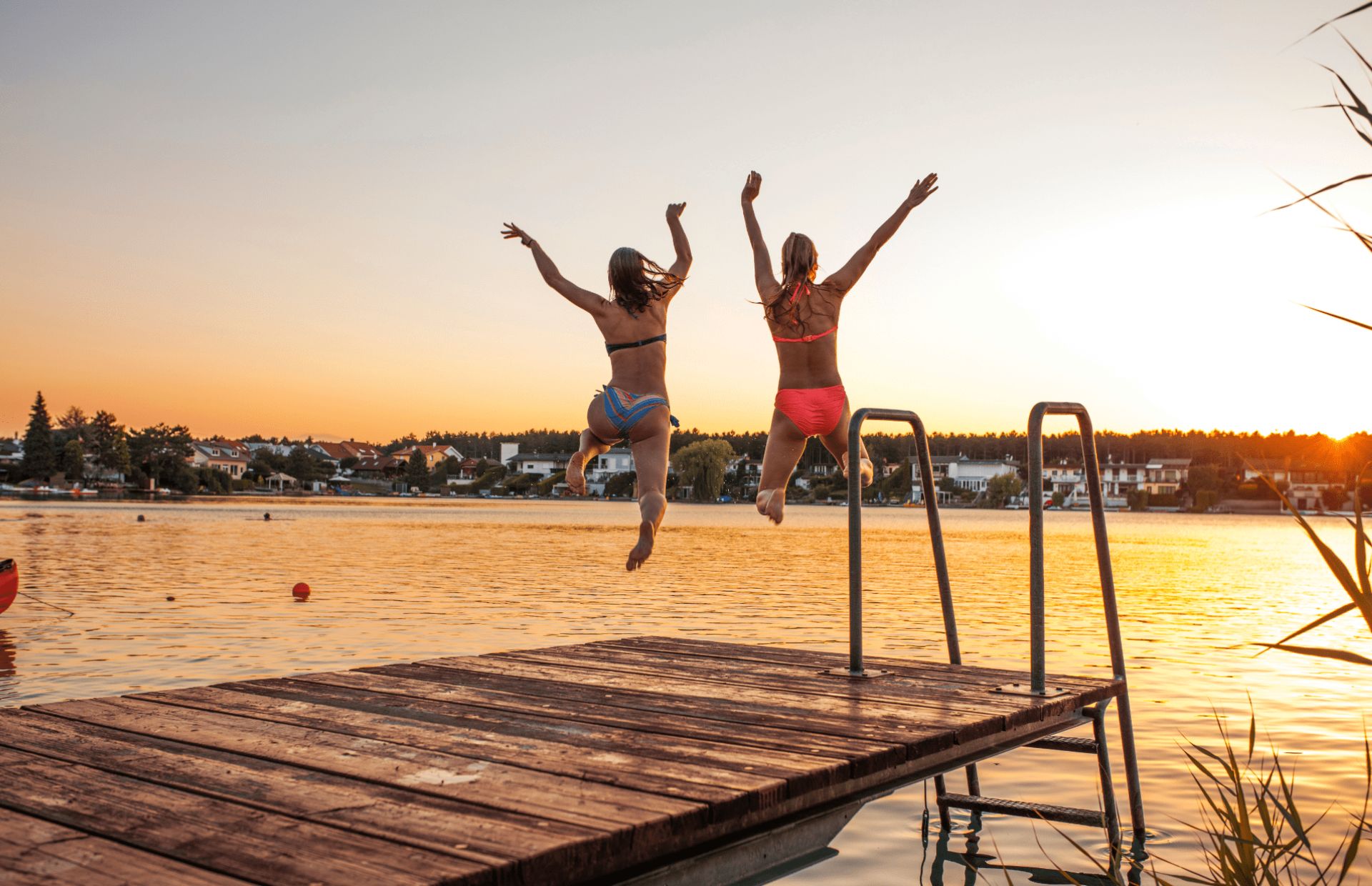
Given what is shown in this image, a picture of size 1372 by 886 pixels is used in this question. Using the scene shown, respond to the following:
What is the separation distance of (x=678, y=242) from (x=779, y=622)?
53.8 feet

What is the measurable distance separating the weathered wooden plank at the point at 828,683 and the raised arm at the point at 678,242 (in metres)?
2.57

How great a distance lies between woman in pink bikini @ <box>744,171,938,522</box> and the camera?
7477mm

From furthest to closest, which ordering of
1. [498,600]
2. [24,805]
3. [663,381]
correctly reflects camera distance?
[498,600], [663,381], [24,805]

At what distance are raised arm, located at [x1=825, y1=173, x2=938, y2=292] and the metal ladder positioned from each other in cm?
98

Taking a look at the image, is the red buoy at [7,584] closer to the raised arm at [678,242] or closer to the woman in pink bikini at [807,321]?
the raised arm at [678,242]

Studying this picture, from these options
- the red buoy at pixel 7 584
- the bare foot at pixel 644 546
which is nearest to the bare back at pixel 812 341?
the bare foot at pixel 644 546

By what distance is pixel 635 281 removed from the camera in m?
7.16

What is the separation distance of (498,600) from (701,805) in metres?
23.4

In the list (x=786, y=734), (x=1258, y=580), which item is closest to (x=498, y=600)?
(x=786, y=734)

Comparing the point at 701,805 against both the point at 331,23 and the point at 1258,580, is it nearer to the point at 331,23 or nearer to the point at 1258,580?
the point at 331,23

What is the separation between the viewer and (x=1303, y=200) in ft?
8.94

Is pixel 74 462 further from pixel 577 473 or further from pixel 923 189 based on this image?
pixel 923 189

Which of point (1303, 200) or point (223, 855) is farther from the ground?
point (1303, 200)

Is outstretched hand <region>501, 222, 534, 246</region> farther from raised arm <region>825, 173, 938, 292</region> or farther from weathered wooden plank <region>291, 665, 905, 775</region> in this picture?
weathered wooden plank <region>291, 665, 905, 775</region>
